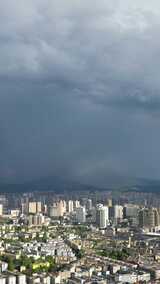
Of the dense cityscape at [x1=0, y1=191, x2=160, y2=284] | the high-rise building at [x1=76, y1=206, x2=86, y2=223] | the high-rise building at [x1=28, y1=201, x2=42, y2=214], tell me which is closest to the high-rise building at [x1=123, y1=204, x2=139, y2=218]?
the dense cityscape at [x1=0, y1=191, x2=160, y2=284]

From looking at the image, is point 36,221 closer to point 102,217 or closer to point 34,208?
point 102,217

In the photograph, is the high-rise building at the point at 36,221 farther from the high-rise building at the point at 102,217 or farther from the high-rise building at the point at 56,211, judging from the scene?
the high-rise building at the point at 56,211

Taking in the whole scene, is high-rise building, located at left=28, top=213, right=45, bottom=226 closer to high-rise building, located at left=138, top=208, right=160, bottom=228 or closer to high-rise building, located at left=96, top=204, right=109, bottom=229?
high-rise building, located at left=96, top=204, right=109, bottom=229

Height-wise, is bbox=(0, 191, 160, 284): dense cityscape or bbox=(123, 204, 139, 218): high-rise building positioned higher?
bbox=(123, 204, 139, 218): high-rise building

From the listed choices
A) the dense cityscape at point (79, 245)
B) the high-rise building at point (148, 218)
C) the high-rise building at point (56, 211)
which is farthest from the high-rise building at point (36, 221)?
the high-rise building at point (148, 218)

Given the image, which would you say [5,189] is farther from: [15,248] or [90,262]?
[90,262]

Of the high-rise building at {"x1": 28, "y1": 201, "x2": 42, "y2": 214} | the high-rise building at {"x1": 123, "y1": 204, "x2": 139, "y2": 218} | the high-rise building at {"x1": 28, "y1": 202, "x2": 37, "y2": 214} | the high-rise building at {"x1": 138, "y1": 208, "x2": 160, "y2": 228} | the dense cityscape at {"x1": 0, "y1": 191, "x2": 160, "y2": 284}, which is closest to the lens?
the dense cityscape at {"x1": 0, "y1": 191, "x2": 160, "y2": 284}

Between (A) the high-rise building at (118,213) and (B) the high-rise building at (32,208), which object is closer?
(A) the high-rise building at (118,213)

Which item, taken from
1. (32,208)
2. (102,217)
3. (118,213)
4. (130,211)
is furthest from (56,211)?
(102,217)
